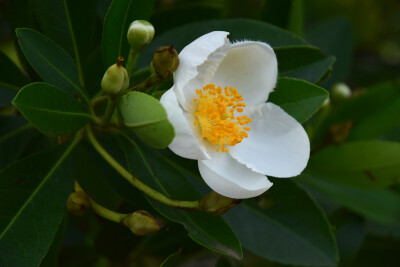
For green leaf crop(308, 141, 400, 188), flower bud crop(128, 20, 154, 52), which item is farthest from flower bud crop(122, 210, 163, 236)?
green leaf crop(308, 141, 400, 188)

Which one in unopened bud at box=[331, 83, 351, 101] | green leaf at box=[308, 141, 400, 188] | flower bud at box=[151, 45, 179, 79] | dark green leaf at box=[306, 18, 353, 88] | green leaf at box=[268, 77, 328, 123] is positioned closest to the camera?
flower bud at box=[151, 45, 179, 79]

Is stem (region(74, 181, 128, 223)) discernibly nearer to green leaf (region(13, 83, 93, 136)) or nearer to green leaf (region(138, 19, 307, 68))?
green leaf (region(13, 83, 93, 136))

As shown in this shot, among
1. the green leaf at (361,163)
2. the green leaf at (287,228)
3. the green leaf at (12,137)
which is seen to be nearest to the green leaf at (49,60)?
the green leaf at (12,137)

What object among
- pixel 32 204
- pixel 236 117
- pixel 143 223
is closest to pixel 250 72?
pixel 236 117

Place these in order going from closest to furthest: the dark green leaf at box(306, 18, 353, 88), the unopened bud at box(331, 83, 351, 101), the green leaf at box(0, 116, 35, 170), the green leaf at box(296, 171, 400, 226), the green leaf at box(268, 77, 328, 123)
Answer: the green leaf at box(268, 77, 328, 123) → the green leaf at box(0, 116, 35, 170) → the unopened bud at box(331, 83, 351, 101) → the green leaf at box(296, 171, 400, 226) → the dark green leaf at box(306, 18, 353, 88)

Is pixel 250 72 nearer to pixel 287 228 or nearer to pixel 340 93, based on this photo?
pixel 287 228

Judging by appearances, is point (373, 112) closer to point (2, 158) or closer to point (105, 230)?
point (105, 230)

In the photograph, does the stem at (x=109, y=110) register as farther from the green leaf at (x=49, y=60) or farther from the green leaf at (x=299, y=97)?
the green leaf at (x=299, y=97)
